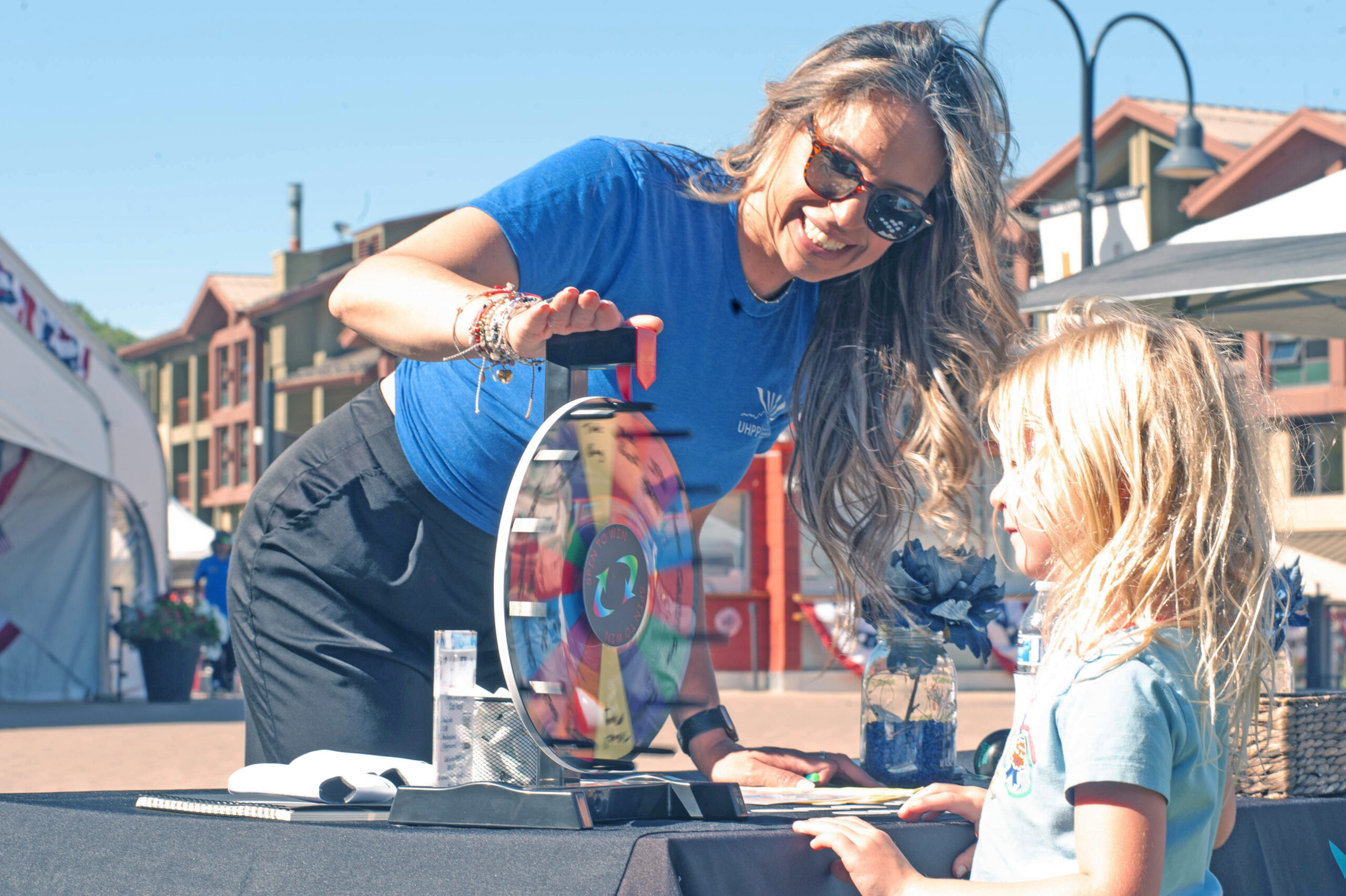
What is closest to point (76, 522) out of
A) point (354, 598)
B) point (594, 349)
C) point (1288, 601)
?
point (354, 598)

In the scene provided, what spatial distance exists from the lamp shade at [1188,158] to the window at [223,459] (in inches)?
1209

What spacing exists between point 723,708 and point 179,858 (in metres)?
0.75

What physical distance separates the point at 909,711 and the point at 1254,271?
346 cm

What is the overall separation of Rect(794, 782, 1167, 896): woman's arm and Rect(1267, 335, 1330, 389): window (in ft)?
77.7

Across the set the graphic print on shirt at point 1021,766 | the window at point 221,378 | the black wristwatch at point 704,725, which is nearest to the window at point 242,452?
the window at point 221,378

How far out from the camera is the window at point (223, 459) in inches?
1463

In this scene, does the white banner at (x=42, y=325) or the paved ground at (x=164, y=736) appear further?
the white banner at (x=42, y=325)

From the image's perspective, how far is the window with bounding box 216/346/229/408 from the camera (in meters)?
37.2

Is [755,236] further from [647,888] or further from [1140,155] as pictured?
[1140,155]

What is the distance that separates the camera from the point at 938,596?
215 cm

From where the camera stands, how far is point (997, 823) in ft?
4.63

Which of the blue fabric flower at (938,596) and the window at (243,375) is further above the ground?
the window at (243,375)

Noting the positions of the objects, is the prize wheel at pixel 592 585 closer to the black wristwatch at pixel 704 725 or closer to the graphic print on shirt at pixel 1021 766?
the black wristwatch at pixel 704 725

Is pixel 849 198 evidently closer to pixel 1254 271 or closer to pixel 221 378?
pixel 1254 271
